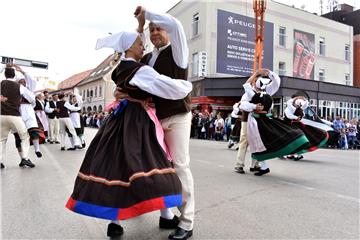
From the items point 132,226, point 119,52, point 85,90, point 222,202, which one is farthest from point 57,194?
point 85,90

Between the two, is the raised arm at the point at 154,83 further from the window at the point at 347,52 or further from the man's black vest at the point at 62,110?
the window at the point at 347,52

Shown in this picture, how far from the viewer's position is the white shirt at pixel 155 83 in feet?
9.02

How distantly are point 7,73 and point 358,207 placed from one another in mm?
6264

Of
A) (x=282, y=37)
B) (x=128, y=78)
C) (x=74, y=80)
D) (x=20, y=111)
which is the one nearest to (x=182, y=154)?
(x=128, y=78)

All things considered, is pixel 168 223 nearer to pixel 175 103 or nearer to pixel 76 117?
pixel 175 103

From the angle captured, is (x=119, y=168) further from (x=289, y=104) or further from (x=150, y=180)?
(x=289, y=104)

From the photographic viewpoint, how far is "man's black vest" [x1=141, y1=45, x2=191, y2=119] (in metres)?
2.99

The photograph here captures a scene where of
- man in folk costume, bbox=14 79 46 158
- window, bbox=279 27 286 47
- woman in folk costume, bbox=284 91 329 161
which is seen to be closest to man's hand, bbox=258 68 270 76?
woman in folk costume, bbox=284 91 329 161

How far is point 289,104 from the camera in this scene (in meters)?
9.42

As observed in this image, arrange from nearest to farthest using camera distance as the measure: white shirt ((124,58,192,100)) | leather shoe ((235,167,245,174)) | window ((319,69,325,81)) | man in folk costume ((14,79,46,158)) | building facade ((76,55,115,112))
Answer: white shirt ((124,58,192,100)), leather shoe ((235,167,245,174)), man in folk costume ((14,79,46,158)), window ((319,69,325,81)), building facade ((76,55,115,112))

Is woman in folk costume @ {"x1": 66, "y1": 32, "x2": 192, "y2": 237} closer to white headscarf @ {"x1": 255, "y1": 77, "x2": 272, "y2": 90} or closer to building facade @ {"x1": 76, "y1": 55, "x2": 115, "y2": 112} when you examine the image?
white headscarf @ {"x1": 255, "y1": 77, "x2": 272, "y2": 90}

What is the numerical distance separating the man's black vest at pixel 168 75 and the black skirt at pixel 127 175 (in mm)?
225

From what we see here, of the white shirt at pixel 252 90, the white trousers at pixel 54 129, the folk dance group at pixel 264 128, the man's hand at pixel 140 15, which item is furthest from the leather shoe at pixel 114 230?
the white trousers at pixel 54 129

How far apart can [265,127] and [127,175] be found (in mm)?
4243
